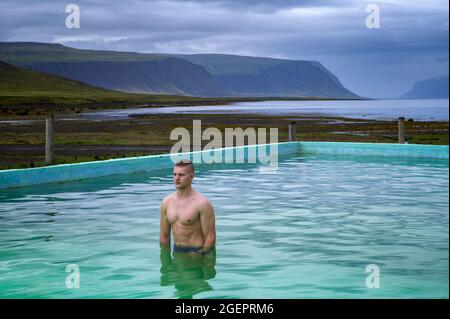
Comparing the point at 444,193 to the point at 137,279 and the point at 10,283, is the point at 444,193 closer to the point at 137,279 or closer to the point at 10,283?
the point at 137,279

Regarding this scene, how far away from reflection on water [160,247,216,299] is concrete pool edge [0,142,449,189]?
6.69 metres

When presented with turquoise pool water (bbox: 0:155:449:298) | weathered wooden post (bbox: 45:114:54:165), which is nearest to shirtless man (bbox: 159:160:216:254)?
turquoise pool water (bbox: 0:155:449:298)

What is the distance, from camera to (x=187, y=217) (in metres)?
6.62

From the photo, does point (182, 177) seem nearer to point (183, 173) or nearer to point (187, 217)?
point (183, 173)

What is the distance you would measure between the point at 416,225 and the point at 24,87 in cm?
15808

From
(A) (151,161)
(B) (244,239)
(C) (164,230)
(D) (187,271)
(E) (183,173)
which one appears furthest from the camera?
(A) (151,161)

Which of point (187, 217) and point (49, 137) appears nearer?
point (187, 217)

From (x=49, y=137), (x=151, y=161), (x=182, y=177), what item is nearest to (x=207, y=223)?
(x=182, y=177)

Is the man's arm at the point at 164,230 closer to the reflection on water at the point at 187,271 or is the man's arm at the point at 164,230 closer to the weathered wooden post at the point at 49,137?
the reflection on water at the point at 187,271

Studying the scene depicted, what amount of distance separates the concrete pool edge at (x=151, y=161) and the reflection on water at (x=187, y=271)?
22.0 feet

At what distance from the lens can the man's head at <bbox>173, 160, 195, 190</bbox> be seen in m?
6.41

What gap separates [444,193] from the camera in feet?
41.4

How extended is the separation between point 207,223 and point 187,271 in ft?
1.74
